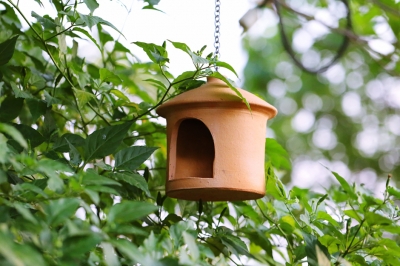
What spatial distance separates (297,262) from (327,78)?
4.68 meters

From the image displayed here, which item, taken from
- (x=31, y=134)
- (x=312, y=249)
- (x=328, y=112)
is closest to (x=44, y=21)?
(x=31, y=134)

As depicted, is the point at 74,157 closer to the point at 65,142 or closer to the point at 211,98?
the point at 65,142

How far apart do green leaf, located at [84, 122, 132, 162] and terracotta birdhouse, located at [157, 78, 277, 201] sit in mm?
190

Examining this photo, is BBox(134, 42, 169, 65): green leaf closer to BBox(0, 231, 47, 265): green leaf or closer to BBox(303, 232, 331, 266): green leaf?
BBox(303, 232, 331, 266): green leaf

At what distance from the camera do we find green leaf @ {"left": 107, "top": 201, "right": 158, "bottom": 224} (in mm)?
757

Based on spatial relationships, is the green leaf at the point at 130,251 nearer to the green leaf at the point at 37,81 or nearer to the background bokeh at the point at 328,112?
the green leaf at the point at 37,81

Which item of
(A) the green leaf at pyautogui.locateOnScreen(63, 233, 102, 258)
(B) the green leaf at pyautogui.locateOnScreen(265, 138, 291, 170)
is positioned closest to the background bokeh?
(B) the green leaf at pyautogui.locateOnScreen(265, 138, 291, 170)

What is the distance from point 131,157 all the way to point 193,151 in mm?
338

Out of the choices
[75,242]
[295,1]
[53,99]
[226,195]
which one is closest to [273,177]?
[226,195]

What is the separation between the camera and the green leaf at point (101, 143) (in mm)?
1054

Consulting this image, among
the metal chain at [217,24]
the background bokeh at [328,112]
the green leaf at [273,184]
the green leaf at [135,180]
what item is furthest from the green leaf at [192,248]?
the background bokeh at [328,112]

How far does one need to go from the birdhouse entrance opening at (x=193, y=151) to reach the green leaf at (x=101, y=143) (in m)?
0.27

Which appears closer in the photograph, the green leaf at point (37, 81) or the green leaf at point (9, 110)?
the green leaf at point (9, 110)

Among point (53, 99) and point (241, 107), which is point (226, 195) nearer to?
point (241, 107)
